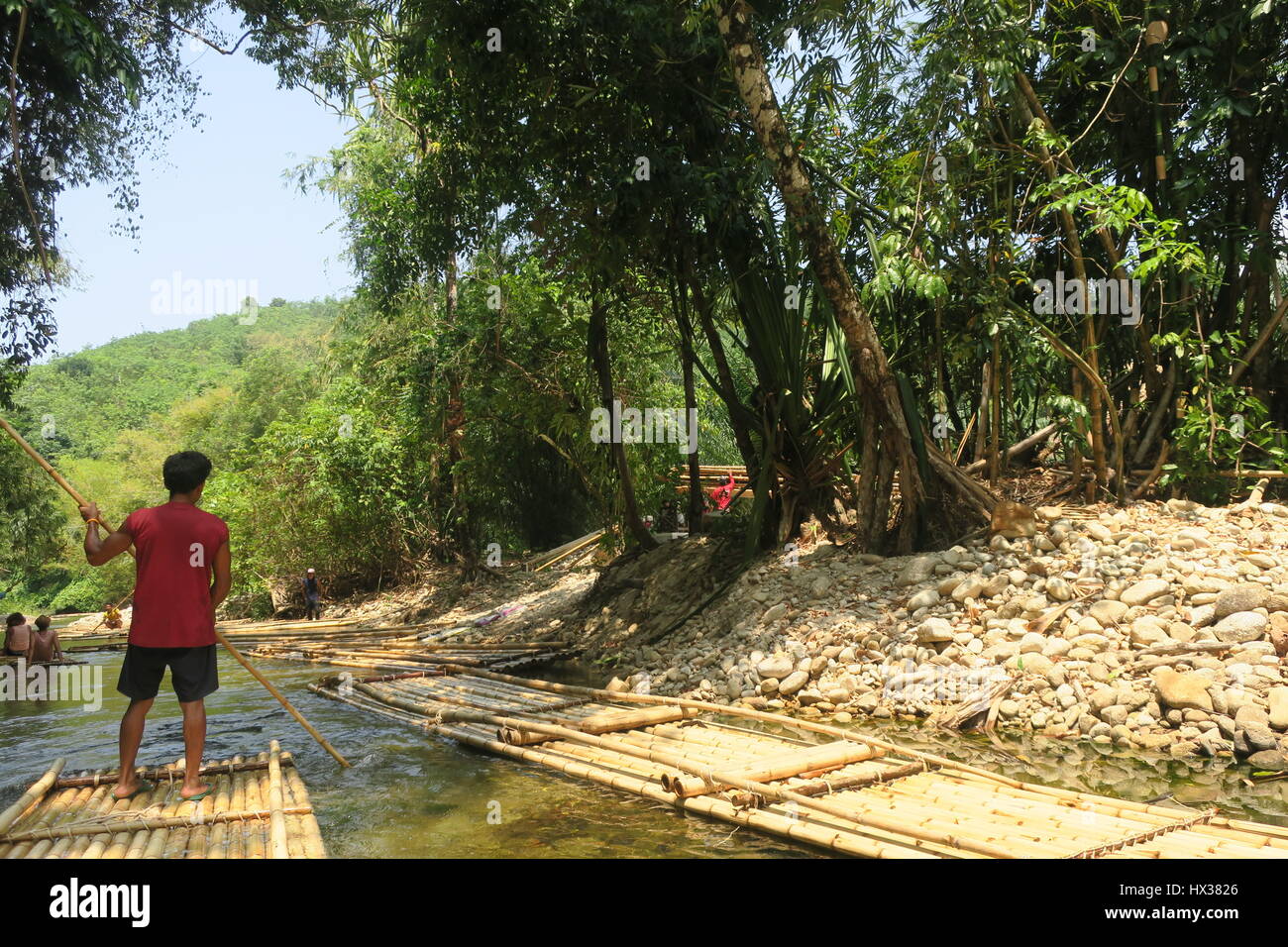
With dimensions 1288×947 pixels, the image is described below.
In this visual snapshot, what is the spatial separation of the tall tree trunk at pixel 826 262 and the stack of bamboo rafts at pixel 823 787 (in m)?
2.79

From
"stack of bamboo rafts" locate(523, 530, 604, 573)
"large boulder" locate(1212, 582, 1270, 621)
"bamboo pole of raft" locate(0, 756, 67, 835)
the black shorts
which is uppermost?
the black shorts

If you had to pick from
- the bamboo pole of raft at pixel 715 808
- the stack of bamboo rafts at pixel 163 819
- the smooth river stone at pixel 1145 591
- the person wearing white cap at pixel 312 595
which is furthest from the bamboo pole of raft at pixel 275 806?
the person wearing white cap at pixel 312 595

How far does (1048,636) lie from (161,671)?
16.3 ft

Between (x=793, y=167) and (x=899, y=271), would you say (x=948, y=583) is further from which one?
(x=793, y=167)

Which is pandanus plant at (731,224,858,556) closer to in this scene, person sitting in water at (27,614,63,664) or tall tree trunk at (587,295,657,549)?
tall tree trunk at (587,295,657,549)

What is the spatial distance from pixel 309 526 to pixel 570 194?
993 centimetres

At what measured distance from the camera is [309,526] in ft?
53.0

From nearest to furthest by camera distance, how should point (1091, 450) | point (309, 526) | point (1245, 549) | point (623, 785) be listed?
point (623, 785)
point (1245, 549)
point (1091, 450)
point (309, 526)

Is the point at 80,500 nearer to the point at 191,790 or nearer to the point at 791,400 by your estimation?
the point at 191,790

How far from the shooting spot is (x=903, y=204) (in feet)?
23.3

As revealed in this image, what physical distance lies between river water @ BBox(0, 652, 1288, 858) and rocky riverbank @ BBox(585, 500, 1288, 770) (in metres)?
0.33

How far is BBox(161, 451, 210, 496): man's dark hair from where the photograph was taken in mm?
3844


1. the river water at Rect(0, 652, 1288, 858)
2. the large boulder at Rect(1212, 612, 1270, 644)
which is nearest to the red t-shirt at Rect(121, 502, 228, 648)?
the river water at Rect(0, 652, 1288, 858)
